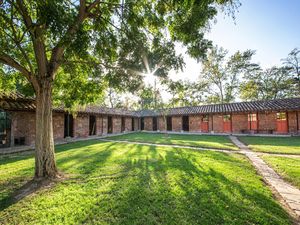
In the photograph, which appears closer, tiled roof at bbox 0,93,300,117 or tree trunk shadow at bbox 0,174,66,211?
tree trunk shadow at bbox 0,174,66,211

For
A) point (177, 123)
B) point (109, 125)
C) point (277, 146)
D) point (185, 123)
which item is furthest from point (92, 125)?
point (277, 146)

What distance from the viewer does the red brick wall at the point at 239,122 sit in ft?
60.9

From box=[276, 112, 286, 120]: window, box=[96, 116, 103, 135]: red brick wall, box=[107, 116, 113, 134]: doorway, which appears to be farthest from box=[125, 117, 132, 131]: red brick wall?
box=[276, 112, 286, 120]: window

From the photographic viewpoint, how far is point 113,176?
17.4ft

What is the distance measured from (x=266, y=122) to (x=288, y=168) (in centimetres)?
1341

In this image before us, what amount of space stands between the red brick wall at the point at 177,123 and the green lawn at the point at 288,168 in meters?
15.7

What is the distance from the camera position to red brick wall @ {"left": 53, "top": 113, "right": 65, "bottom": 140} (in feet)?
47.1

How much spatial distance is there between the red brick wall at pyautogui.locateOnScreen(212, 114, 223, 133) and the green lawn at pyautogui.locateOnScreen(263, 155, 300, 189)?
41.5 ft

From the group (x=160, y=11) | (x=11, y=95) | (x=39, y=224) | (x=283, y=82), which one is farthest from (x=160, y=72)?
(x=283, y=82)

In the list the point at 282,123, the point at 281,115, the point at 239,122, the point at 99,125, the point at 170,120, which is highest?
the point at 281,115

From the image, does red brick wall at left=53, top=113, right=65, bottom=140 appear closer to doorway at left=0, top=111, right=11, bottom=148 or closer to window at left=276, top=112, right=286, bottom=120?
doorway at left=0, top=111, right=11, bottom=148

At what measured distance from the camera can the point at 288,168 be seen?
6.00 meters

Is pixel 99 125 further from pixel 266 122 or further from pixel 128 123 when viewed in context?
pixel 266 122

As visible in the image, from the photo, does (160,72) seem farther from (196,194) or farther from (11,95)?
(11,95)
